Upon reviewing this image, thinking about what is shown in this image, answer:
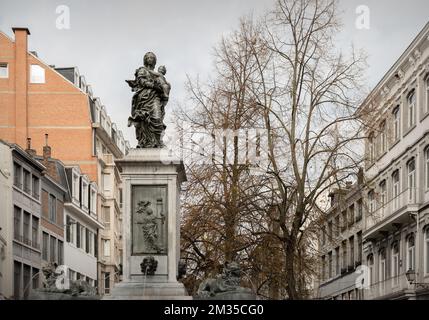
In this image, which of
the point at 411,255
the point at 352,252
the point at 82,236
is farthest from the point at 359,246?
the point at 82,236

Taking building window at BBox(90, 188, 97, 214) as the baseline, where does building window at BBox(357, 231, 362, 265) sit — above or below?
below

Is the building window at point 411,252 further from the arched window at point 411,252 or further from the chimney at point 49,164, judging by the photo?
the chimney at point 49,164

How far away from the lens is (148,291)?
70.5ft

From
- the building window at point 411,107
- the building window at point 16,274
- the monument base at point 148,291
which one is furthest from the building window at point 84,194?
the monument base at point 148,291

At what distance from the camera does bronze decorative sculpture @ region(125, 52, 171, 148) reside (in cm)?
2265

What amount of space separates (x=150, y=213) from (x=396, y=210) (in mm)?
25495

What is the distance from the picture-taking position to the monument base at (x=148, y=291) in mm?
21188

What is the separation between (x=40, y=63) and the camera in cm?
5284

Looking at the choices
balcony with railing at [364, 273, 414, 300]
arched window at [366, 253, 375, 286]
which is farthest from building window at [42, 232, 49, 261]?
arched window at [366, 253, 375, 286]

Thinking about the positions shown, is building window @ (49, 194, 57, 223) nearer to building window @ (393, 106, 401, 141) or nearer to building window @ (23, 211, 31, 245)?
building window @ (23, 211, 31, 245)

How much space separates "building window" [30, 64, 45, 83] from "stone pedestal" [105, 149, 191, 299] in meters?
29.6

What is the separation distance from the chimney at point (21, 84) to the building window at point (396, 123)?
56.6 feet
